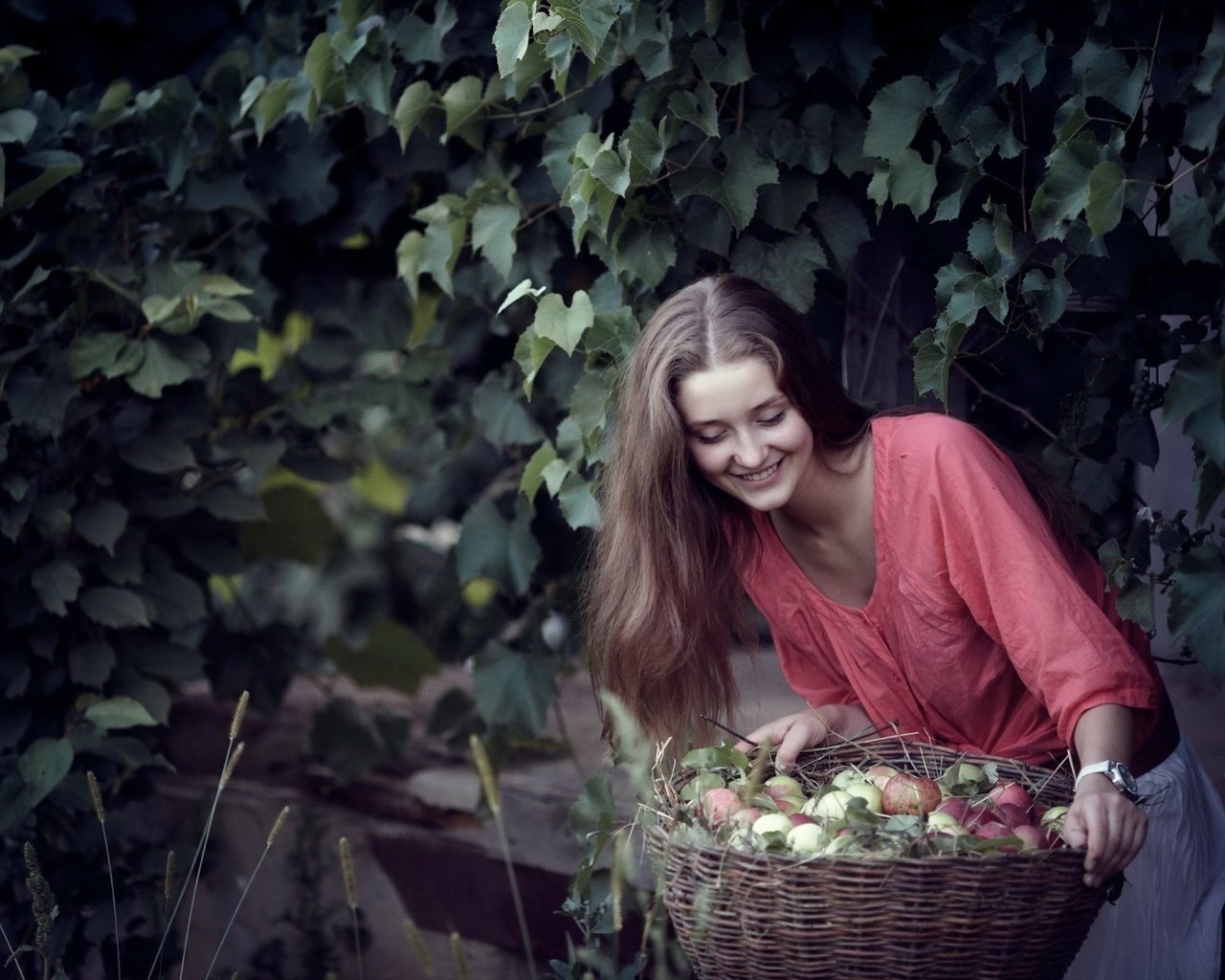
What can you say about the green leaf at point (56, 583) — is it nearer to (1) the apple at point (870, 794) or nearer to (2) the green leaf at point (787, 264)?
(2) the green leaf at point (787, 264)

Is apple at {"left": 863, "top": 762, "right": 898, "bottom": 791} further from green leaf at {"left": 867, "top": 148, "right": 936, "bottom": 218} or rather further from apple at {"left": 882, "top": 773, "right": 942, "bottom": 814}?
green leaf at {"left": 867, "top": 148, "right": 936, "bottom": 218}

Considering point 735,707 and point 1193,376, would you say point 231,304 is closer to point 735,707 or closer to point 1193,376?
point 735,707

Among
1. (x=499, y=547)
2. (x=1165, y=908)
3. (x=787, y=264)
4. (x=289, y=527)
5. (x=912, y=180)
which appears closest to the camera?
(x=1165, y=908)

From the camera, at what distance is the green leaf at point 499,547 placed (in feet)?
9.46

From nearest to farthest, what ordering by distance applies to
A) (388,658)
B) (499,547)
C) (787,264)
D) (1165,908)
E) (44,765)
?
(1165,908)
(787,264)
(44,765)
(499,547)
(388,658)

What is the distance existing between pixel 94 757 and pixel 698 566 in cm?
145

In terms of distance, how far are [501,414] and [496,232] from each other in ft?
1.34

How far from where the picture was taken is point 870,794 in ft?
6.04

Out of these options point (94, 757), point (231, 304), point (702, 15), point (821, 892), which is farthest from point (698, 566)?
point (94, 757)

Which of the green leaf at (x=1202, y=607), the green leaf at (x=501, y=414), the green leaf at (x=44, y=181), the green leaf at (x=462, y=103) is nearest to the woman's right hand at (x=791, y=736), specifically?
the green leaf at (x=1202, y=607)

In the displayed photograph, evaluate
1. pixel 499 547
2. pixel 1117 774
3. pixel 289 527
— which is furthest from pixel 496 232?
pixel 1117 774

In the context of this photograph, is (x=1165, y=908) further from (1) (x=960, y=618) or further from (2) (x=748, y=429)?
(2) (x=748, y=429)

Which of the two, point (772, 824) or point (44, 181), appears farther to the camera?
→ point (44, 181)

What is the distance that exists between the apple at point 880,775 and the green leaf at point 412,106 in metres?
1.42
